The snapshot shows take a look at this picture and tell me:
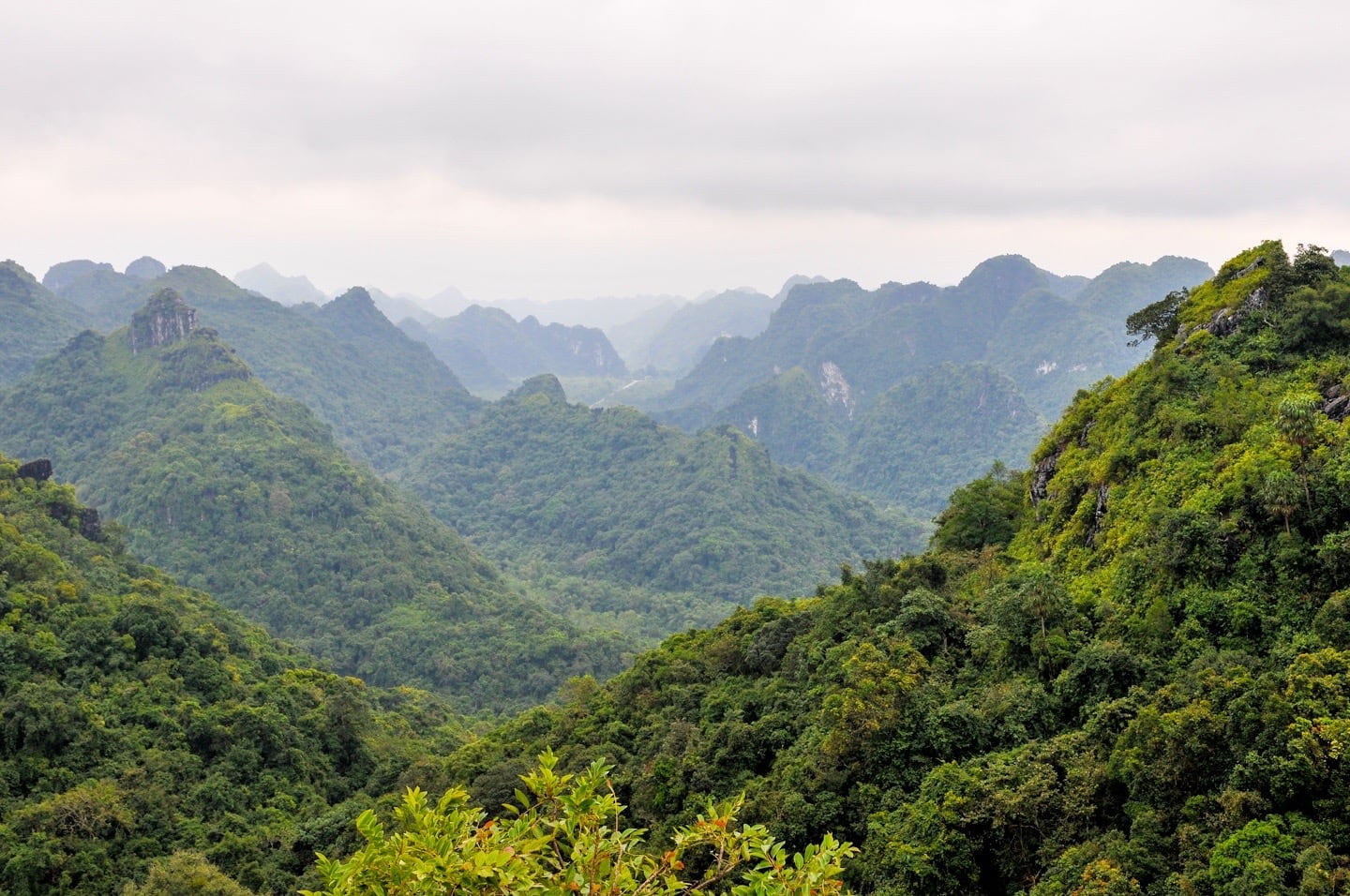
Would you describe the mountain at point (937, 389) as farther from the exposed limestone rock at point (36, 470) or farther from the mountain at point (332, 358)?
the exposed limestone rock at point (36, 470)

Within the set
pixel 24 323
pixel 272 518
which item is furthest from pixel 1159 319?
pixel 24 323

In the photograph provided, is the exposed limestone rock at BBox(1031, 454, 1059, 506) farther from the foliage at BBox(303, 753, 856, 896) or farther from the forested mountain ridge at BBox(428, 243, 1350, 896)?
the foliage at BBox(303, 753, 856, 896)

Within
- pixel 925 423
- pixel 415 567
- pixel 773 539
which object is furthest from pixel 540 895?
pixel 925 423

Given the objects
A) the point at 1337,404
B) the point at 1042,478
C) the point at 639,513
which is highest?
the point at 1337,404

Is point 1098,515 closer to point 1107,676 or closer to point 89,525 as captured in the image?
point 1107,676

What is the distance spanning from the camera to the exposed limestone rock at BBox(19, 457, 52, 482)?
44.4 m

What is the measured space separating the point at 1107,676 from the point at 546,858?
13.0m

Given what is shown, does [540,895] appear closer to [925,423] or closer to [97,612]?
[97,612]

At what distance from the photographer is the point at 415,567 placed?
72.6 meters

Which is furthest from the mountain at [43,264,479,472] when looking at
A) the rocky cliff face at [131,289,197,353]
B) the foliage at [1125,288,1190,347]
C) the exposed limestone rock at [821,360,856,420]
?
the foliage at [1125,288,1190,347]

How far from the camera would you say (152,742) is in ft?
96.5

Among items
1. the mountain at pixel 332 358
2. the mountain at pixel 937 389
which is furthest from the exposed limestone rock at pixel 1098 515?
the mountain at pixel 332 358

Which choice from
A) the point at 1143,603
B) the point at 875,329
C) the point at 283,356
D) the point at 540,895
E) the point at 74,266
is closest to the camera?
the point at 540,895

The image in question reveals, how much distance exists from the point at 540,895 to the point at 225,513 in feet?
242
